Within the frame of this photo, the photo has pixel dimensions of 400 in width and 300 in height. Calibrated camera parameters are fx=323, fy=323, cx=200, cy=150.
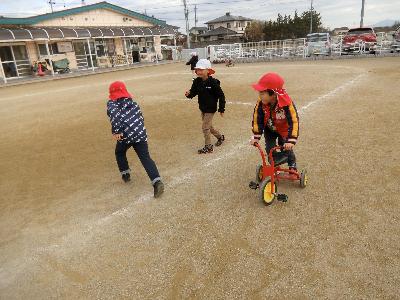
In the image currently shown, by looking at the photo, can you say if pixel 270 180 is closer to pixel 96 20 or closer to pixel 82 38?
pixel 82 38

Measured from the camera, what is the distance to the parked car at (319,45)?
882 inches

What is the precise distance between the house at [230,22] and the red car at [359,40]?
46.2m

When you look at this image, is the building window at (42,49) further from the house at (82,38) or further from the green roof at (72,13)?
the green roof at (72,13)

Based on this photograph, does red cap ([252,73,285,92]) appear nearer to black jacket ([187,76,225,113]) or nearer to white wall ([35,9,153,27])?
black jacket ([187,76,225,113])

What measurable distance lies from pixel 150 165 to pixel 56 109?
8.03 meters

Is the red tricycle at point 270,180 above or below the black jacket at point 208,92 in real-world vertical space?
below

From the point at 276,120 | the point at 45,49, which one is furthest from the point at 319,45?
the point at 276,120

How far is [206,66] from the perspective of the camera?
5227 mm

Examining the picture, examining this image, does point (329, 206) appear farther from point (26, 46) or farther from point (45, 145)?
point (26, 46)

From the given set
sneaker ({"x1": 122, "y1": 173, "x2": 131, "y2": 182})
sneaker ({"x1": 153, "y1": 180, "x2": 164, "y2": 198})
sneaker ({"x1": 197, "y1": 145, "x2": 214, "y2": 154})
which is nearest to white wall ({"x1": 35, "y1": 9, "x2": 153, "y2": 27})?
sneaker ({"x1": 197, "y1": 145, "x2": 214, "y2": 154})

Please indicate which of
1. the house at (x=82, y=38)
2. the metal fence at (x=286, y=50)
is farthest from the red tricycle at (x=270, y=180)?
the house at (x=82, y=38)

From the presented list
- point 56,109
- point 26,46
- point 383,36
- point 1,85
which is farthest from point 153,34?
point 56,109

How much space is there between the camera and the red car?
20719 mm

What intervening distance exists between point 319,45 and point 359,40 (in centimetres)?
253
